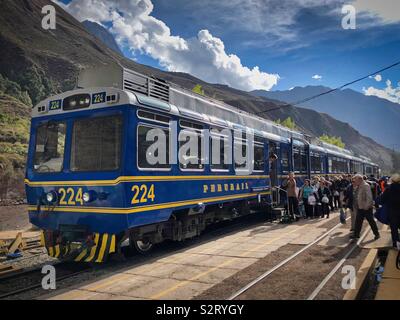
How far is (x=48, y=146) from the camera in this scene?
26.2 feet

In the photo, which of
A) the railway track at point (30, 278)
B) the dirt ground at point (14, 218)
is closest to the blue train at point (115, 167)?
the railway track at point (30, 278)

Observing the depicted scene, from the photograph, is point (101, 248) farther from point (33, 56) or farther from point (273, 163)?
point (33, 56)

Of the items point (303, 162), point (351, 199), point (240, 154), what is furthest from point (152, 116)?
point (303, 162)

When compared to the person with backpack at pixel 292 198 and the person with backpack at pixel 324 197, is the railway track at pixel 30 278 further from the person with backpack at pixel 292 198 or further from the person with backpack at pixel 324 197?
the person with backpack at pixel 324 197

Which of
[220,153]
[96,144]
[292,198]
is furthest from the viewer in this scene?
[292,198]

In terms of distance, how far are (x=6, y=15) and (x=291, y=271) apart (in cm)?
11438

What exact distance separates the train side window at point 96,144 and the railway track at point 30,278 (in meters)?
2.09

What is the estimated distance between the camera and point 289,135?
655 inches

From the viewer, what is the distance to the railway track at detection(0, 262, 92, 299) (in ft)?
20.0

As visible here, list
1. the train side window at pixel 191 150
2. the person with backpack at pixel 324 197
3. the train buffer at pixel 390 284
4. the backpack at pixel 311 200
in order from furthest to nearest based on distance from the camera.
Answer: the person with backpack at pixel 324 197, the backpack at pixel 311 200, the train side window at pixel 191 150, the train buffer at pixel 390 284

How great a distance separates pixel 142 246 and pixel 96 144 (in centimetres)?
281

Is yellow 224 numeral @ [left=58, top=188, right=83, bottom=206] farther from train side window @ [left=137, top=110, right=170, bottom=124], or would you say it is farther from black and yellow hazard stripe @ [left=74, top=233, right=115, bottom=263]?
train side window @ [left=137, top=110, right=170, bottom=124]

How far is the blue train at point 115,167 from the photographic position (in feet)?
22.7
